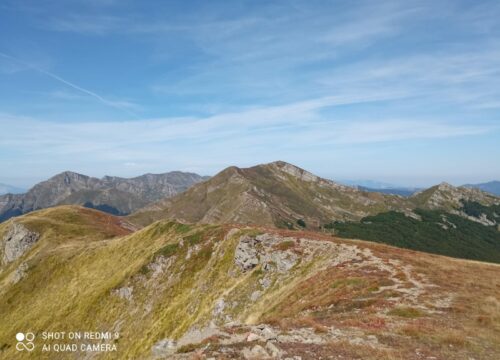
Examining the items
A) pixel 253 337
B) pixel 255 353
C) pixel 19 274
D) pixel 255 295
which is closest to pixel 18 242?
pixel 19 274

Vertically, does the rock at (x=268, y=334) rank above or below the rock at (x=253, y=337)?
below

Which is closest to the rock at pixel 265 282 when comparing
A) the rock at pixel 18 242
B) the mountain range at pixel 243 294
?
the mountain range at pixel 243 294

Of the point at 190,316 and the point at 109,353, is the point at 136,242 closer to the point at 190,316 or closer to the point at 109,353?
the point at 109,353

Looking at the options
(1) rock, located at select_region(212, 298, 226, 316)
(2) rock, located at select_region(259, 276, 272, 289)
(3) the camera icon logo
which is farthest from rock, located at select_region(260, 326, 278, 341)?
(3) the camera icon logo

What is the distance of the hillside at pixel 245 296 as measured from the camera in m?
22.7

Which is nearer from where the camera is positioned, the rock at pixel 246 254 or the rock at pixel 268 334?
the rock at pixel 268 334

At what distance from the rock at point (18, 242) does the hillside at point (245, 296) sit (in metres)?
0.75

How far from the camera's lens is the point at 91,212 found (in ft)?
535

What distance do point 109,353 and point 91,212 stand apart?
107 metres

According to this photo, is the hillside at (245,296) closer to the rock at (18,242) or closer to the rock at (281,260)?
the rock at (281,260)

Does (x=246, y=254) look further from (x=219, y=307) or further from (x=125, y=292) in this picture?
(x=125, y=292)

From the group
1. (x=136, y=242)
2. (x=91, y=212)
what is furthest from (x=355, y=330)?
(x=91, y=212)

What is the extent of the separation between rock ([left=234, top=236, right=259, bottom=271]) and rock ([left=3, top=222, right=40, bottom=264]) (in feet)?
328

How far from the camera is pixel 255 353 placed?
19891 mm
